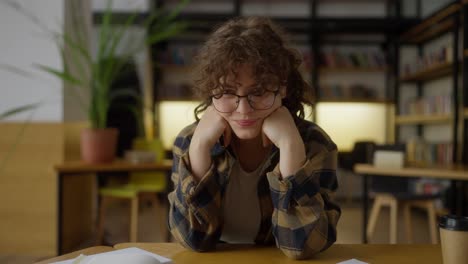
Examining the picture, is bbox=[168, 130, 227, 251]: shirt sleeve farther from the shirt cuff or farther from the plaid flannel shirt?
the shirt cuff

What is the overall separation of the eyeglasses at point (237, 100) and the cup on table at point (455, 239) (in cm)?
46

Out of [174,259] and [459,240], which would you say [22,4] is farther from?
[459,240]

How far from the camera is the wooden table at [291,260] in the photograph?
88 cm

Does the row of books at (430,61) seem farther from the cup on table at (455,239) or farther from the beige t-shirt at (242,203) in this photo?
the cup on table at (455,239)

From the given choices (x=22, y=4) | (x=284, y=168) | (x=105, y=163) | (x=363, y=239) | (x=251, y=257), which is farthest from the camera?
(x=363, y=239)

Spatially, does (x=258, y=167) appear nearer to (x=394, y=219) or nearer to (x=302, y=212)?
(x=302, y=212)

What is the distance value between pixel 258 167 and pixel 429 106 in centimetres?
429

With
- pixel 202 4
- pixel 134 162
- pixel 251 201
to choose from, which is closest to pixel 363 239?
pixel 134 162

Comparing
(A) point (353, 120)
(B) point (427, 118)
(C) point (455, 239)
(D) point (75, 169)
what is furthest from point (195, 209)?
(A) point (353, 120)

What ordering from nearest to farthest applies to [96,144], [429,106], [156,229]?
[96,144] < [156,229] < [429,106]

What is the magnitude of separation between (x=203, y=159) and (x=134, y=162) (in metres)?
1.92

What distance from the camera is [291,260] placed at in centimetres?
91

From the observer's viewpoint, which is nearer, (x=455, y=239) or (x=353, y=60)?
(x=455, y=239)

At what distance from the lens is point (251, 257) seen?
894 mm
